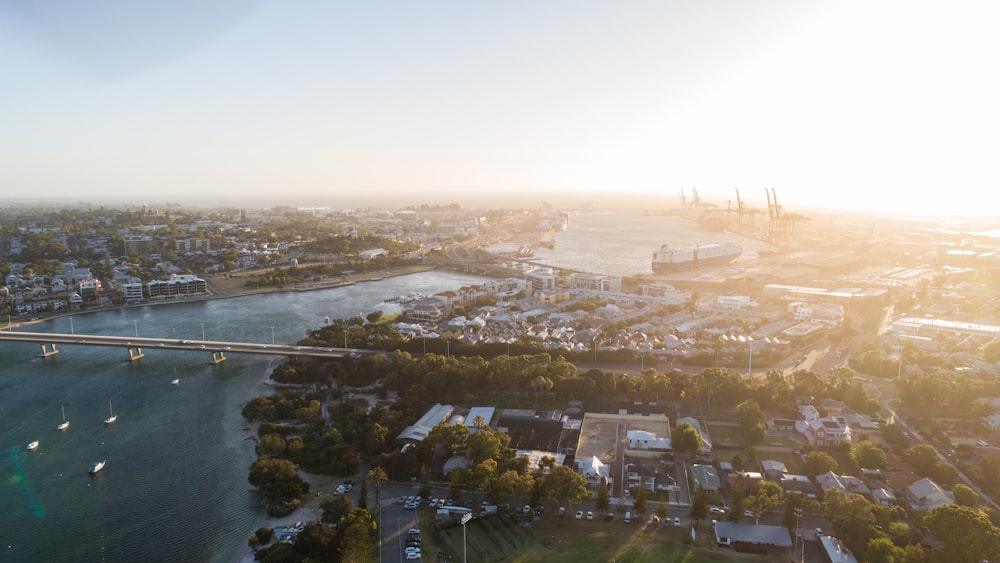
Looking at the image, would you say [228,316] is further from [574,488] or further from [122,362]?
[574,488]

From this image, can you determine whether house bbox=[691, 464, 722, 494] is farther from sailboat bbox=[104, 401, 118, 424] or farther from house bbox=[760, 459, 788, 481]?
sailboat bbox=[104, 401, 118, 424]

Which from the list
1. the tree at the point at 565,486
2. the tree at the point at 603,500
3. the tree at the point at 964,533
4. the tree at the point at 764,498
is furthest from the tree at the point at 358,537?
the tree at the point at 964,533

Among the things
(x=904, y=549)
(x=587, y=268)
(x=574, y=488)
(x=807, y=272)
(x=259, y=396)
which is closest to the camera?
(x=904, y=549)

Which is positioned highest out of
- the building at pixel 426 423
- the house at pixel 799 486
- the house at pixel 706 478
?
the house at pixel 799 486

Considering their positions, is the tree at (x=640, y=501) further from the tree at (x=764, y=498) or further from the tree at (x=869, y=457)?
the tree at (x=869, y=457)

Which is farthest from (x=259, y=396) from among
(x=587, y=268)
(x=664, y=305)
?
(x=587, y=268)

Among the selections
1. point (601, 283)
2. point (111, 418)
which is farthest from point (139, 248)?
point (601, 283)

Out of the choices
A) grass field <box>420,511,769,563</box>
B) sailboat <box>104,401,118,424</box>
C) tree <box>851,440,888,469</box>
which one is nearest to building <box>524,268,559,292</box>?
sailboat <box>104,401,118,424</box>
